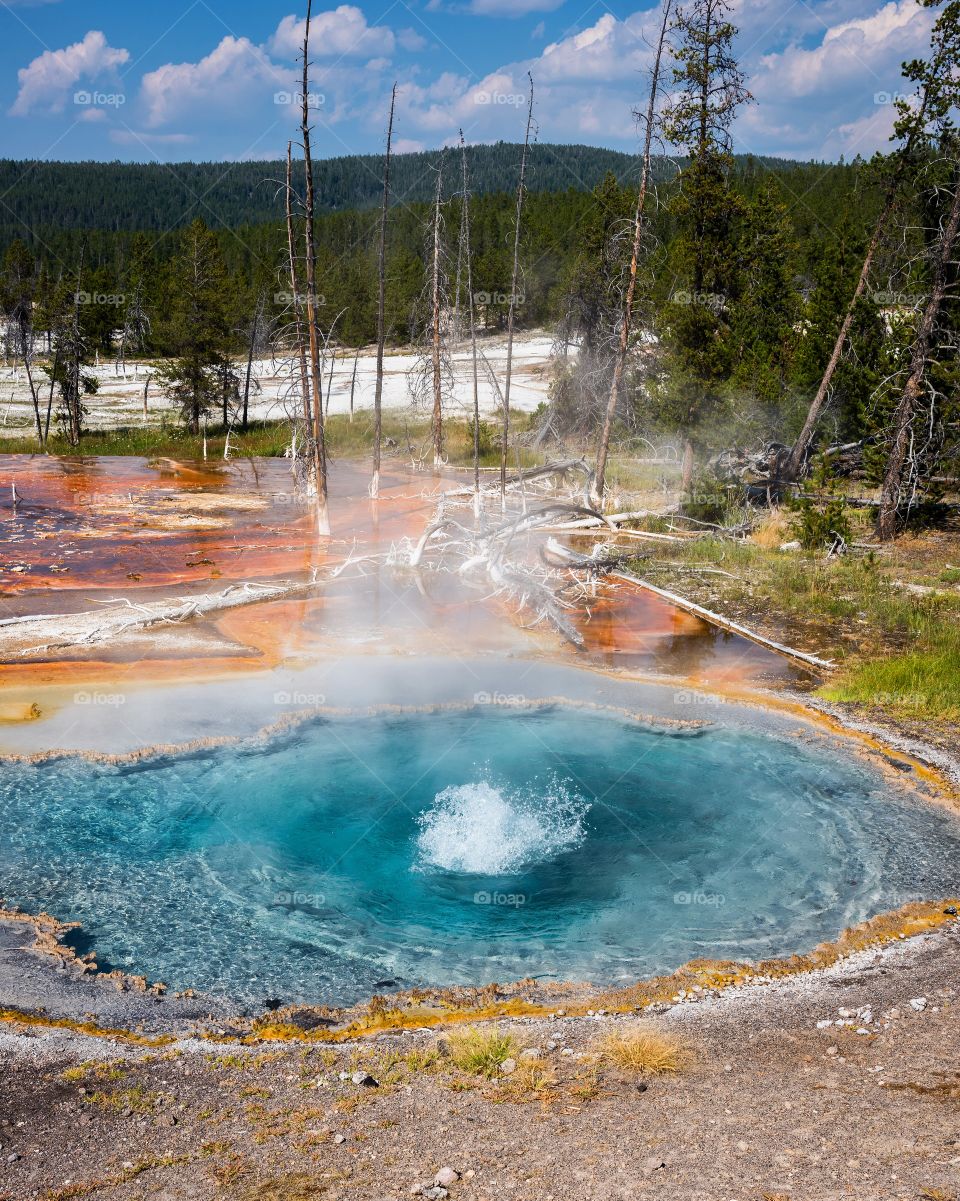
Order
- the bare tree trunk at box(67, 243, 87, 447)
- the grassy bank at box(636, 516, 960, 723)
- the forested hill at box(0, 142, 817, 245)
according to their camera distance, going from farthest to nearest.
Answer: the forested hill at box(0, 142, 817, 245) → the bare tree trunk at box(67, 243, 87, 447) → the grassy bank at box(636, 516, 960, 723)

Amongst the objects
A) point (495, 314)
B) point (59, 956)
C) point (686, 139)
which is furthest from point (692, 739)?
point (495, 314)

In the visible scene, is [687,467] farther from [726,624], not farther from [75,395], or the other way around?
[75,395]

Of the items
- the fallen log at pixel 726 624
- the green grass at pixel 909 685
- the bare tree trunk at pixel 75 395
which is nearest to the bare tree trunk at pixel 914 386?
the fallen log at pixel 726 624

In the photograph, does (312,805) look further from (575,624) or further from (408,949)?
(575,624)

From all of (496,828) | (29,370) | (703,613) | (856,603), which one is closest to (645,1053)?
(496,828)

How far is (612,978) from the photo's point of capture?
8266 millimetres

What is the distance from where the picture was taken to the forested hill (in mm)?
155125

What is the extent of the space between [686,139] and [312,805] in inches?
810

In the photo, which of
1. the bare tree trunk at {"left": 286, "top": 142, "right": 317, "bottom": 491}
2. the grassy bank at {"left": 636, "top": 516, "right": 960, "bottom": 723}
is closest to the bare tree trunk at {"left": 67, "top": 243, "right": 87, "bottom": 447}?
the bare tree trunk at {"left": 286, "top": 142, "right": 317, "bottom": 491}

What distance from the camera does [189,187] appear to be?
6939 inches

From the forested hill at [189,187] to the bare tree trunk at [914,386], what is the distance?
131 meters

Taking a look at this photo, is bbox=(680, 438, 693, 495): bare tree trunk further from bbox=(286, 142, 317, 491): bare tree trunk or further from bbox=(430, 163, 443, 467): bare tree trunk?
bbox=(430, 163, 443, 467): bare tree trunk

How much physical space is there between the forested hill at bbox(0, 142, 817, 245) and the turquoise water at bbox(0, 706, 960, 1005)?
14278 centimetres

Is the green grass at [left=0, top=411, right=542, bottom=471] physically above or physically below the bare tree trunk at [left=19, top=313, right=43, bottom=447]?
below
